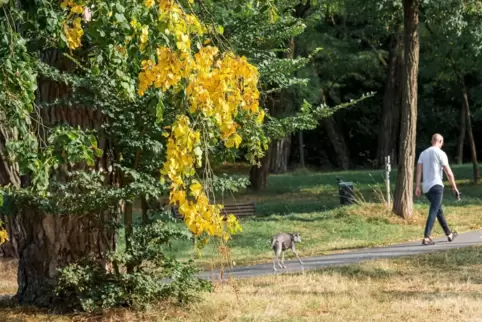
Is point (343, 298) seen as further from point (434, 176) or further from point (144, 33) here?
point (144, 33)

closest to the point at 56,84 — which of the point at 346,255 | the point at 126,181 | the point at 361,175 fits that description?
the point at 126,181

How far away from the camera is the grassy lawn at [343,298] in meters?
8.24

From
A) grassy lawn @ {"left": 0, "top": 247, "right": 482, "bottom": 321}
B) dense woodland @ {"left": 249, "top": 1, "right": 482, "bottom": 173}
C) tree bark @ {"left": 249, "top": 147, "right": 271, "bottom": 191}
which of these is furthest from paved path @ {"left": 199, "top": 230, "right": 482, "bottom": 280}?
tree bark @ {"left": 249, "top": 147, "right": 271, "bottom": 191}

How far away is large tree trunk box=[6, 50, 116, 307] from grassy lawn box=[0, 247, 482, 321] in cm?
35

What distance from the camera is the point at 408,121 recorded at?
17766 mm

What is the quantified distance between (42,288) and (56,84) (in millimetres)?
2311

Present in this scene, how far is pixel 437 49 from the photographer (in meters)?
28.5

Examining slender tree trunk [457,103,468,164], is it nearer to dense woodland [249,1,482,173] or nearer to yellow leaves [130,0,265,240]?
dense woodland [249,1,482,173]

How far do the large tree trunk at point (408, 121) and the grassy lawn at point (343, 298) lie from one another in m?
6.61

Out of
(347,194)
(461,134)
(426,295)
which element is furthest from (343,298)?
(461,134)

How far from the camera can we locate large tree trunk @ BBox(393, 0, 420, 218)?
57.5 ft

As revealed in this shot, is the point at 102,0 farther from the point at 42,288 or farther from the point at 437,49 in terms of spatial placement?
the point at 437,49

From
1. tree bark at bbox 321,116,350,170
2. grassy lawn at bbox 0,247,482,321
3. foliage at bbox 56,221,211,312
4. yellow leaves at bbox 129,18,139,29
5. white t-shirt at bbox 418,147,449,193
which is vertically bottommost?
grassy lawn at bbox 0,247,482,321

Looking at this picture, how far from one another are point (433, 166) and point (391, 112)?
3214 centimetres
